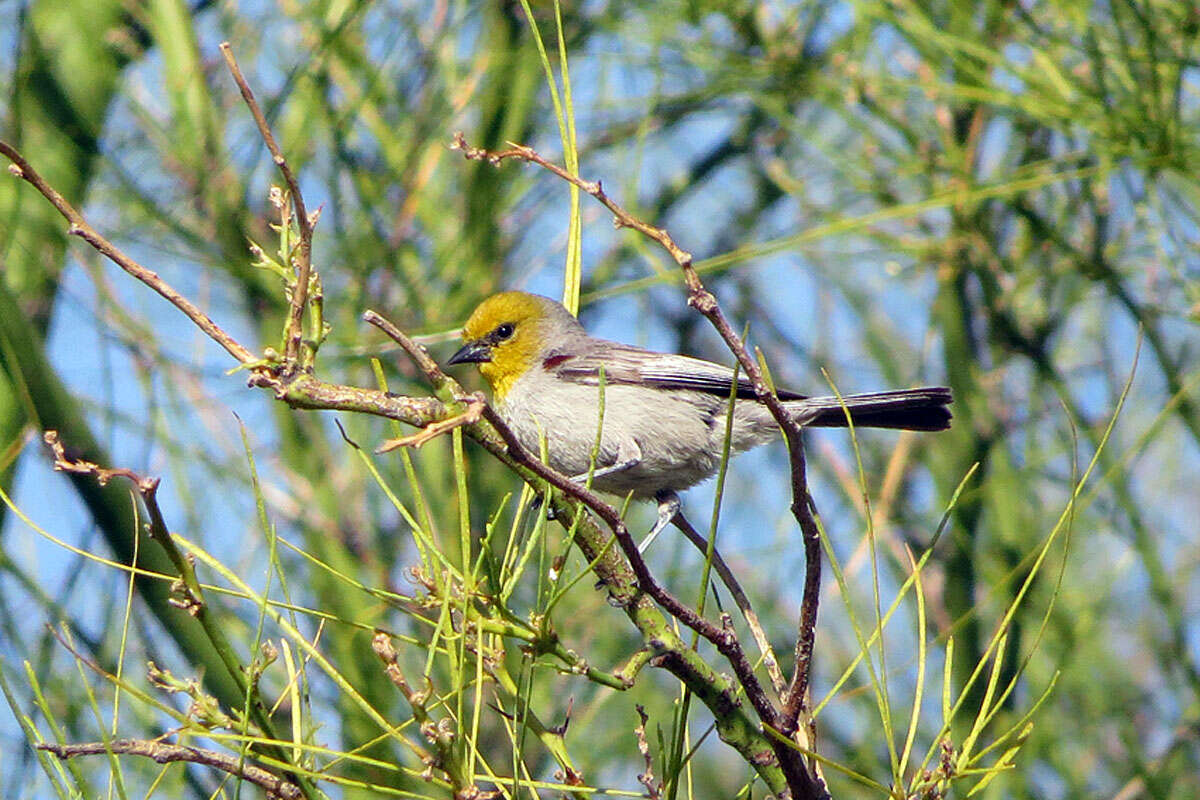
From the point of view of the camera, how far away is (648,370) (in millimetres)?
3631

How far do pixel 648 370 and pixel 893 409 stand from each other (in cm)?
69

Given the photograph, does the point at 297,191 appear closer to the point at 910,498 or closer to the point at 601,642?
the point at 601,642

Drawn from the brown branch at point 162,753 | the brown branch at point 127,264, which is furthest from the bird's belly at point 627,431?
the brown branch at point 127,264

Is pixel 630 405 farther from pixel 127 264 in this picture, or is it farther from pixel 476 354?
pixel 127 264

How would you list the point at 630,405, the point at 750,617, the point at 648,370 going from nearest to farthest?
the point at 750,617, the point at 630,405, the point at 648,370

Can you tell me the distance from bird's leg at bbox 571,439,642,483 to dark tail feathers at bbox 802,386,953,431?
0.48 m

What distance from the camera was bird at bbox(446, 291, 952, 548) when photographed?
334cm

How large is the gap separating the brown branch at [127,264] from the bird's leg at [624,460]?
5.73ft

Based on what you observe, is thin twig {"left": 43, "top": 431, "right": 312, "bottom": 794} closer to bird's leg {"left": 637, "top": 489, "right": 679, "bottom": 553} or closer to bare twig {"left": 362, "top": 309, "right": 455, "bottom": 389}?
bare twig {"left": 362, "top": 309, "right": 455, "bottom": 389}

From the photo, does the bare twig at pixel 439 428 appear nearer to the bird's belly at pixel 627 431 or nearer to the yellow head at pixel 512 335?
the bird's belly at pixel 627 431

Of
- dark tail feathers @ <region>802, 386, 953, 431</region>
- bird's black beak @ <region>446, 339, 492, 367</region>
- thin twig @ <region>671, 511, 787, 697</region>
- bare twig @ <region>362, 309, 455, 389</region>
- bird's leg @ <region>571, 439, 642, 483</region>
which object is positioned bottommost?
thin twig @ <region>671, 511, 787, 697</region>

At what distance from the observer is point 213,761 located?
163 centimetres

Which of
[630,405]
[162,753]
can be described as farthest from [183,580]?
[630,405]

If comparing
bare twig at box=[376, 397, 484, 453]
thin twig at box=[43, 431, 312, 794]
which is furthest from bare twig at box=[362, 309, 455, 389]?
thin twig at box=[43, 431, 312, 794]
